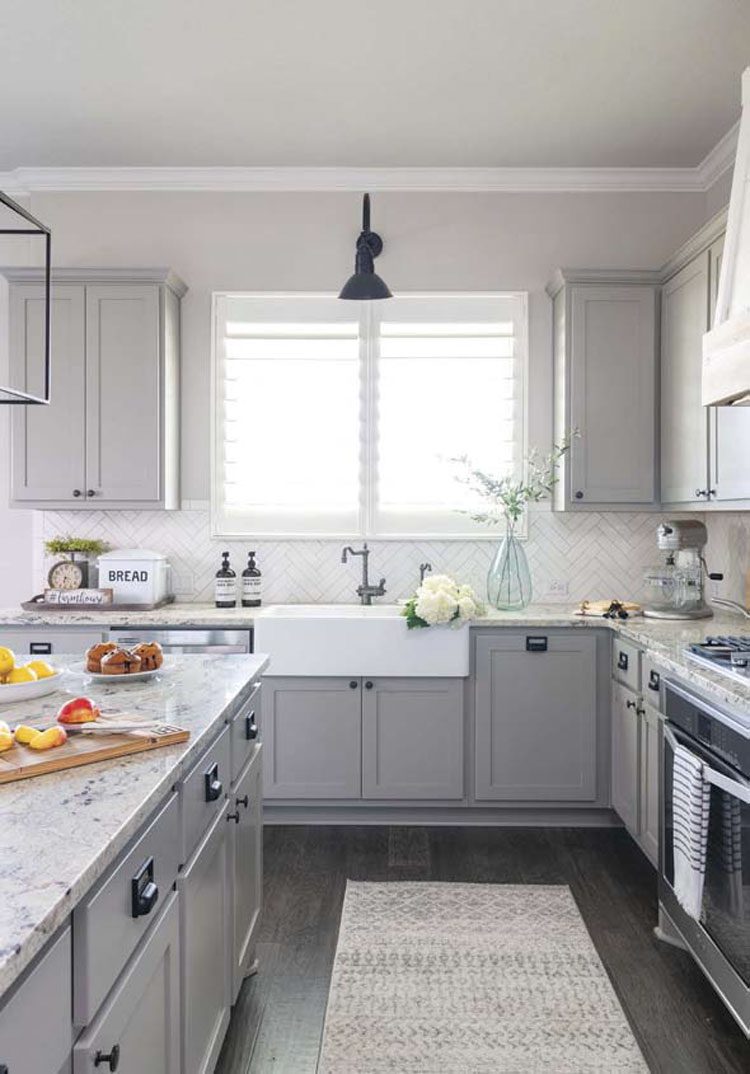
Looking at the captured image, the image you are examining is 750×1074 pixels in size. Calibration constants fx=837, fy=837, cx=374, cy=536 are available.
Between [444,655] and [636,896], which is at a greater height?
[444,655]

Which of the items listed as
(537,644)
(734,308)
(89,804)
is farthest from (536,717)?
(89,804)

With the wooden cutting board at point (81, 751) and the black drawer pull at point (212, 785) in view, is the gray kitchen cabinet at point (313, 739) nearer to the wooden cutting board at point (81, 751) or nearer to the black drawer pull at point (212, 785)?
the black drawer pull at point (212, 785)

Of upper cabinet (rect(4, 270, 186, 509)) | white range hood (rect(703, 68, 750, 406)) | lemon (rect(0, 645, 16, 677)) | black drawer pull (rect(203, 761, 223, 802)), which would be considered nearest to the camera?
black drawer pull (rect(203, 761, 223, 802))

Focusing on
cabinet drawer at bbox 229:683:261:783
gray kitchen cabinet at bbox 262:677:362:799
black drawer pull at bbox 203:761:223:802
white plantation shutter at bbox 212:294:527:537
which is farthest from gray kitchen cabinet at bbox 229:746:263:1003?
white plantation shutter at bbox 212:294:527:537

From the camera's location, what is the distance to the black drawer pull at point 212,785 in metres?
1.77

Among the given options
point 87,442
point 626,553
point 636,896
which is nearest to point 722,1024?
point 636,896

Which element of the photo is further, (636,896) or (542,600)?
(542,600)

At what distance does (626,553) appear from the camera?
425 cm

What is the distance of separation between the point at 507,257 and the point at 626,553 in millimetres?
1624

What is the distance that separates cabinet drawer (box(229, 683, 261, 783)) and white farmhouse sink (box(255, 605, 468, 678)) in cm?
110

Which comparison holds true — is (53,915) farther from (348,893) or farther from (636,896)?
(636,896)

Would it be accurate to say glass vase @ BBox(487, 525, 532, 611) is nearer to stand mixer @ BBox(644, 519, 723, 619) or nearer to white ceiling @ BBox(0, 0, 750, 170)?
stand mixer @ BBox(644, 519, 723, 619)

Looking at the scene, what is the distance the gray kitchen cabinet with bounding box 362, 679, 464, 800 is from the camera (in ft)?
11.9

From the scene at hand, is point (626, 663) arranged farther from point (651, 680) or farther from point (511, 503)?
point (511, 503)
